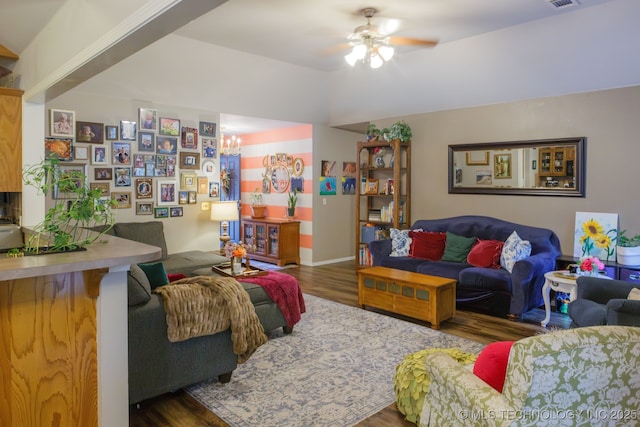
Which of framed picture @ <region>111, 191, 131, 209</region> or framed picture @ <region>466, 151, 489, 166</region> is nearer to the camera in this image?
framed picture @ <region>111, 191, 131, 209</region>

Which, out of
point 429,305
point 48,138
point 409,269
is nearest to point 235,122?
point 48,138

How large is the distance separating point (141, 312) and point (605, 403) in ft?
7.82

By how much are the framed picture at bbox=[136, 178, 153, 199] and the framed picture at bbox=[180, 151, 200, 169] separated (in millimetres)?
521

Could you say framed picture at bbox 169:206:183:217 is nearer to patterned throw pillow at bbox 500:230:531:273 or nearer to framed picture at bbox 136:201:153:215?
framed picture at bbox 136:201:153:215

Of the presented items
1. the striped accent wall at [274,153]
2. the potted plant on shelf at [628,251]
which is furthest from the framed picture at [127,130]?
the potted plant on shelf at [628,251]

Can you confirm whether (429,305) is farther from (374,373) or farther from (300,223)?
(300,223)

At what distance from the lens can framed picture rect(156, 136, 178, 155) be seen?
18.5ft

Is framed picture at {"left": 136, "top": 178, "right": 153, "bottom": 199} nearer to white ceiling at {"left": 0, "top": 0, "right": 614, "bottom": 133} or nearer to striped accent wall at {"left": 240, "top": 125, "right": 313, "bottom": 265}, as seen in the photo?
white ceiling at {"left": 0, "top": 0, "right": 614, "bottom": 133}

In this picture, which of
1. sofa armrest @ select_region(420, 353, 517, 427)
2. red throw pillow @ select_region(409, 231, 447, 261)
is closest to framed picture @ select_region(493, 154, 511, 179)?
red throw pillow @ select_region(409, 231, 447, 261)

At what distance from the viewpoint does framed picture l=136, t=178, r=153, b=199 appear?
18.0ft

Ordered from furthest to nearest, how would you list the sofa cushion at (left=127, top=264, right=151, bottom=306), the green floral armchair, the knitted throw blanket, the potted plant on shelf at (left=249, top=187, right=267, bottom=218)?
1. the potted plant on shelf at (left=249, top=187, right=267, bottom=218)
2. the knitted throw blanket
3. the sofa cushion at (left=127, top=264, right=151, bottom=306)
4. the green floral armchair

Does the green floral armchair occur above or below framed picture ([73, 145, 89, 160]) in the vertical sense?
below

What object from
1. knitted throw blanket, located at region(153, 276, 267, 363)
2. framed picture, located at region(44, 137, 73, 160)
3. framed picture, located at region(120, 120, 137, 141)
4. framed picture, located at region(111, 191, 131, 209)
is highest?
framed picture, located at region(120, 120, 137, 141)

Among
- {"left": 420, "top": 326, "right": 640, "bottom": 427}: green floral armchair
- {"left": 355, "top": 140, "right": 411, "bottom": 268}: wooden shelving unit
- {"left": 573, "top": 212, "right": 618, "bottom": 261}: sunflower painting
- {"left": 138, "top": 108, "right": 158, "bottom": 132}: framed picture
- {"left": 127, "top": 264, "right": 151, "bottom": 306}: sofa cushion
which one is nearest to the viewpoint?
{"left": 420, "top": 326, "right": 640, "bottom": 427}: green floral armchair
